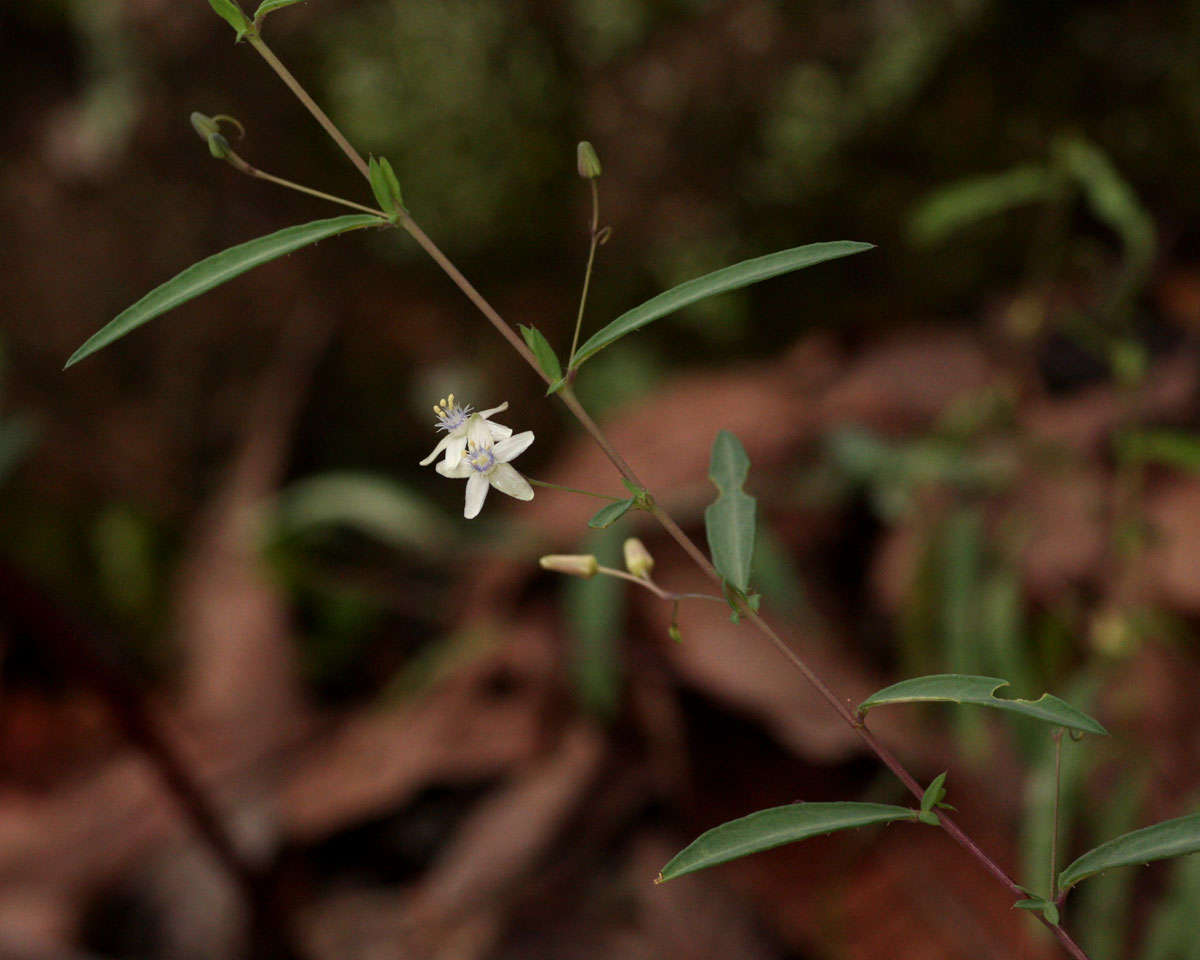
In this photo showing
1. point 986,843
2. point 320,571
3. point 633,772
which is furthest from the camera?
point 320,571

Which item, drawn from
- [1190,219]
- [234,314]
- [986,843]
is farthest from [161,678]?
[1190,219]

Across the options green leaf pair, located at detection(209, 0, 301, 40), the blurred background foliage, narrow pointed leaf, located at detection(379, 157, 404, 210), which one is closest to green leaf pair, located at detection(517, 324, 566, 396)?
narrow pointed leaf, located at detection(379, 157, 404, 210)

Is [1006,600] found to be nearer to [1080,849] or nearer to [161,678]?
[1080,849]

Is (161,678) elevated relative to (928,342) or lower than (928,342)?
elevated

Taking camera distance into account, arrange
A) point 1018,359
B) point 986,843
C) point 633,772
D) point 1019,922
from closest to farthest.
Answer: point 1019,922, point 986,843, point 633,772, point 1018,359

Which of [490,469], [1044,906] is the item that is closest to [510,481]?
[490,469]

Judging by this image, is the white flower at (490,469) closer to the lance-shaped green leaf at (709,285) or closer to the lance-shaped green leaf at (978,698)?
the lance-shaped green leaf at (709,285)
